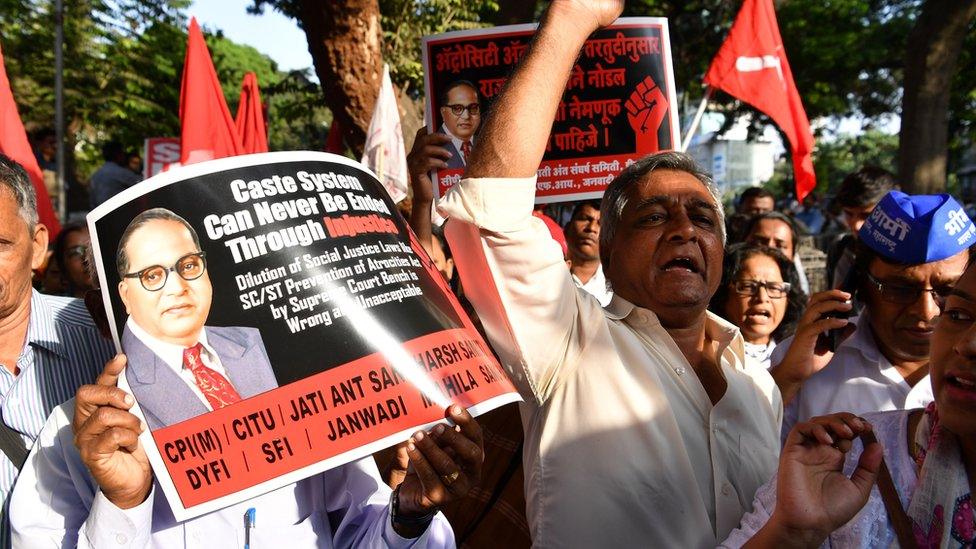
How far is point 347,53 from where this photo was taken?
6.04 metres

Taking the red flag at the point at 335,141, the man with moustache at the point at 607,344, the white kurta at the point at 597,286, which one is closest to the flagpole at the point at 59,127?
the red flag at the point at 335,141

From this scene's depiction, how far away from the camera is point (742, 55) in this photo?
19.3 feet

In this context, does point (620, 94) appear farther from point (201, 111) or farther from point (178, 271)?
point (201, 111)

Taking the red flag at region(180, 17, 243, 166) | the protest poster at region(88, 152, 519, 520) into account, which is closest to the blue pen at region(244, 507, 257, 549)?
the protest poster at region(88, 152, 519, 520)

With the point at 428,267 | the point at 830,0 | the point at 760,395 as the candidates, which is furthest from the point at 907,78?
the point at 428,267

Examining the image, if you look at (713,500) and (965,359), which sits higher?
(965,359)

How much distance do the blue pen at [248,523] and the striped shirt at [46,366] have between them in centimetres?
48

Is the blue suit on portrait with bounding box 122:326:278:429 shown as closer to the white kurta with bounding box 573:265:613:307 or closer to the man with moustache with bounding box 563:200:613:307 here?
the white kurta with bounding box 573:265:613:307

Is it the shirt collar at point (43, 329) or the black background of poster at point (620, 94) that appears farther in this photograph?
the black background of poster at point (620, 94)

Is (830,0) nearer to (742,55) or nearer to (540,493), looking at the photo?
(742,55)

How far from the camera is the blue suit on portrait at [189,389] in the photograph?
1.43 metres

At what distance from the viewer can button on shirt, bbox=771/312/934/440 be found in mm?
2762

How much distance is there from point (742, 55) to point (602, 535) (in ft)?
15.7

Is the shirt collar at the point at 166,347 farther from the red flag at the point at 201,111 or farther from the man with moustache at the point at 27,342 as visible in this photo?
the red flag at the point at 201,111
